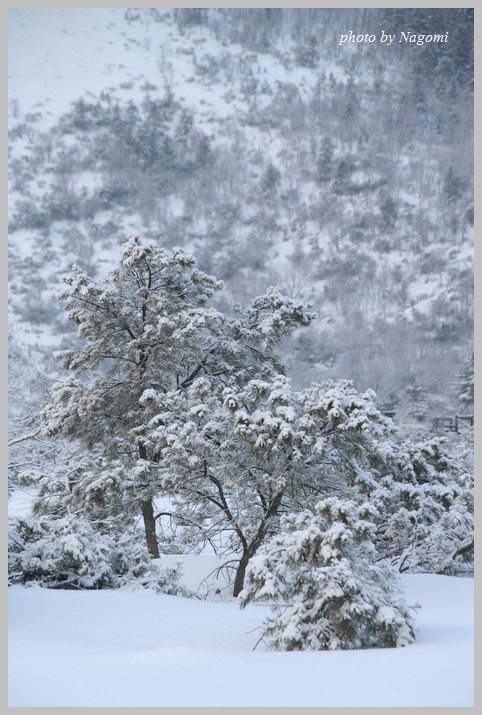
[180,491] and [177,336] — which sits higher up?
[177,336]

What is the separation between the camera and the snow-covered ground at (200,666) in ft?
16.0

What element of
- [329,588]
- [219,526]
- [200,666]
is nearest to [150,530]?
[219,526]

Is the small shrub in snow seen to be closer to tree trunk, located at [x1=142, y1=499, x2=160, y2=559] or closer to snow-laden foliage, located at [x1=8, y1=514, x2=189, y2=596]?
snow-laden foliage, located at [x1=8, y1=514, x2=189, y2=596]

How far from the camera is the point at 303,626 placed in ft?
21.2

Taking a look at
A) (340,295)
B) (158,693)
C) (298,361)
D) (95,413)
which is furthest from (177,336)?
(340,295)

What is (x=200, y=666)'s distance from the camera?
18.2ft

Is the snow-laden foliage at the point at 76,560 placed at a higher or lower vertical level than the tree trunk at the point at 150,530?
higher

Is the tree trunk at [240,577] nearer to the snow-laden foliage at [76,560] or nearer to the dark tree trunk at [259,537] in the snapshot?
the dark tree trunk at [259,537]

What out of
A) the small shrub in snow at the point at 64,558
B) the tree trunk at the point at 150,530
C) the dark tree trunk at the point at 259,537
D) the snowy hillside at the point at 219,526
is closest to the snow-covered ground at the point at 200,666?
the snowy hillside at the point at 219,526

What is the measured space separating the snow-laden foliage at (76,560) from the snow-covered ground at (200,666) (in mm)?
1408

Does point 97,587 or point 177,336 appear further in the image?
point 177,336

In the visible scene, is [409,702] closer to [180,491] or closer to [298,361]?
[180,491]

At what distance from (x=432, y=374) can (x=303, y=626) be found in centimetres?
9301

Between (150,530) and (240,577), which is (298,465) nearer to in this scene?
(240,577)
